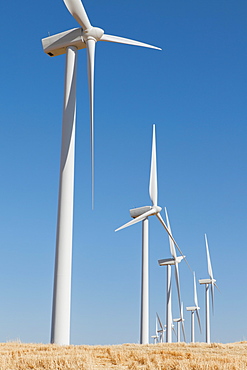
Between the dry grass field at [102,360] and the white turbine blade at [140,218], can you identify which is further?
the white turbine blade at [140,218]

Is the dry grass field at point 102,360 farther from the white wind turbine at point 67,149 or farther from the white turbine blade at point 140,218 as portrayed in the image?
the white turbine blade at point 140,218

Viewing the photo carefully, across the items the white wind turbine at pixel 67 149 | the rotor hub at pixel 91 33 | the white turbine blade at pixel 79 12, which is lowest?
the white wind turbine at pixel 67 149

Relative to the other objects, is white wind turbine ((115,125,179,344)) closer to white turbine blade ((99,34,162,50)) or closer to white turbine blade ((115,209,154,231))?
white turbine blade ((115,209,154,231))

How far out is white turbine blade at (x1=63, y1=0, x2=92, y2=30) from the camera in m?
31.5

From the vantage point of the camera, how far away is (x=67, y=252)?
2684 cm

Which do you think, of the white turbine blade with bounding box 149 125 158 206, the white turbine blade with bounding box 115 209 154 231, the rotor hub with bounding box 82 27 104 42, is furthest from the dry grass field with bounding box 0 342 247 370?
the white turbine blade with bounding box 149 125 158 206

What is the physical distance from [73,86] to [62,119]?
215 centimetres

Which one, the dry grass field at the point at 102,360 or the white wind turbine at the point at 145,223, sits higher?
the white wind turbine at the point at 145,223

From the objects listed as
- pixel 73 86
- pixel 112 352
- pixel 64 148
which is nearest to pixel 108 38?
pixel 73 86

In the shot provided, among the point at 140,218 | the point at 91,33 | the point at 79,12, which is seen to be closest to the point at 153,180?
the point at 140,218

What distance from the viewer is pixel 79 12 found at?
31.5m

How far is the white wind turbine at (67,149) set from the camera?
2620 cm

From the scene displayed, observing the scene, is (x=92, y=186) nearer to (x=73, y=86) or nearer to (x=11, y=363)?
(x=73, y=86)

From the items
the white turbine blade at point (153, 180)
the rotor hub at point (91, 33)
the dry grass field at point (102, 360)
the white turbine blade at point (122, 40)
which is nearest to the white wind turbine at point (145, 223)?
the white turbine blade at point (153, 180)
